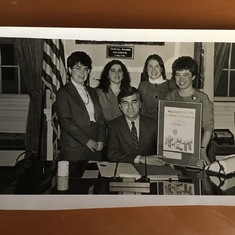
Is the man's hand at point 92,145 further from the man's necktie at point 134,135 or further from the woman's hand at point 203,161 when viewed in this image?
the woman's hand at point 203,161

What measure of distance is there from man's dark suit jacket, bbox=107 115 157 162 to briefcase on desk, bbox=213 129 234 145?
0.10 m

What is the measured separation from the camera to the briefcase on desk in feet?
2.65

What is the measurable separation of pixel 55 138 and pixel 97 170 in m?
0.09

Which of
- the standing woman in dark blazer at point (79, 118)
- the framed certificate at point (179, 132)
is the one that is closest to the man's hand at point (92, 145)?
the standing woman in dark blazer at point (79, 118)

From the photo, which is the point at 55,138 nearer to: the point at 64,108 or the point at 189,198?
the point at 64,108

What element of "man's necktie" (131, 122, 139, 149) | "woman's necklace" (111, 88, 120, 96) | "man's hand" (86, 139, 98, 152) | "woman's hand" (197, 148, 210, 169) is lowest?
"woman's hand" (197, 148, 210, 169)

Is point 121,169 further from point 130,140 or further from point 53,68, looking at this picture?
point 53,68

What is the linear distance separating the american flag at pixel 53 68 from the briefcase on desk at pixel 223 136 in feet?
0.86

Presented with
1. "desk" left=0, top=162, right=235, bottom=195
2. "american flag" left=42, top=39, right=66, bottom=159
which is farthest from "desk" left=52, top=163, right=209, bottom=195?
"american flag" left=42, top=39, right=66, bottom=159

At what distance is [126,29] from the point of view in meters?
0.79

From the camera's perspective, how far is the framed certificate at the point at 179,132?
2.65ft

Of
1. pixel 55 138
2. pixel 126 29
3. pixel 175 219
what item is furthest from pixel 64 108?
pixel 175 219

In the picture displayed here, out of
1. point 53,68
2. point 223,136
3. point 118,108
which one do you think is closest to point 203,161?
point 223,136

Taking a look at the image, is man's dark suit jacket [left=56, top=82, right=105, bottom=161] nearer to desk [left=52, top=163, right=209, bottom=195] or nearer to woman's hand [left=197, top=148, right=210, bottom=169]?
desk [left=52, top=163, right=209, bottom=195]
